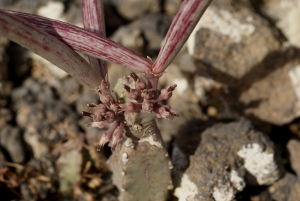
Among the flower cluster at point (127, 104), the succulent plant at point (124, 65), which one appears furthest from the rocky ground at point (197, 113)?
the flower cluster at point (127, 104)

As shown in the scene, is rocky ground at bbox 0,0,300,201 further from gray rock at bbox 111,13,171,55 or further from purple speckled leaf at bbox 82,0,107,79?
purple speckled leaf at bbox 82,0,107,79

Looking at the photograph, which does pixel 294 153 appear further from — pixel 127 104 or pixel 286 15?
pixel 127 104

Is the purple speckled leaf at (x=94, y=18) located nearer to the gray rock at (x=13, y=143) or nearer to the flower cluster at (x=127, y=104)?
the flower cluster at (x=127, y=104)

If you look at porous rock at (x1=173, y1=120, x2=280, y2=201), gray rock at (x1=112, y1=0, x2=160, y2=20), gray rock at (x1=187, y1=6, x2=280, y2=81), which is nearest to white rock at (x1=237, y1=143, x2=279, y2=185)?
porous rock at (x1=173, y1=120, x2=280, y2=201)

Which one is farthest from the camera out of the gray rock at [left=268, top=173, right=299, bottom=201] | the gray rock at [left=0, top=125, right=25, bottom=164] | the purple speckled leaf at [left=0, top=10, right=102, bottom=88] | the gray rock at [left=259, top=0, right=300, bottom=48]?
the gray rock at [left=259, top=0, right=300, bottom=48]

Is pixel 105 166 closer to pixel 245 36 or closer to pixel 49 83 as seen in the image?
pixel 49 83

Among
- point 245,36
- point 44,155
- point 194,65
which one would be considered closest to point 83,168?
point 44,155
